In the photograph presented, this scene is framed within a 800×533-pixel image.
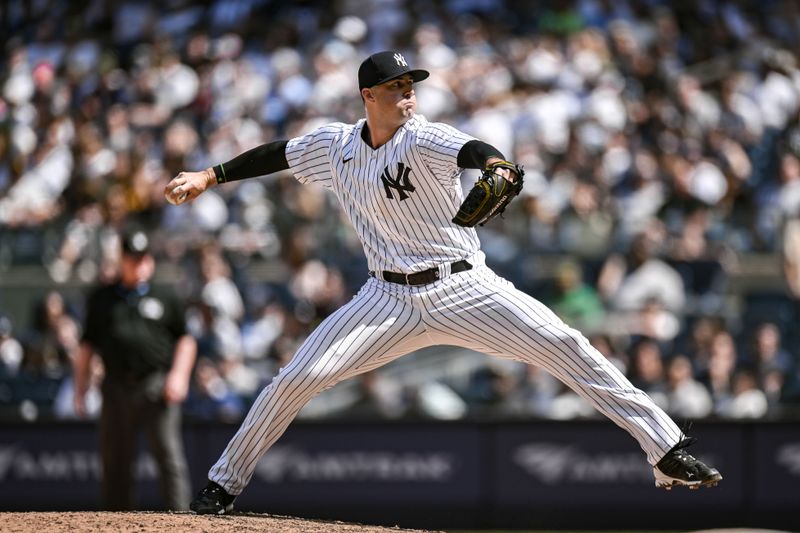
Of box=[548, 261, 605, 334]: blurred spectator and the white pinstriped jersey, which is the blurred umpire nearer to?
the white pinstriped jersey

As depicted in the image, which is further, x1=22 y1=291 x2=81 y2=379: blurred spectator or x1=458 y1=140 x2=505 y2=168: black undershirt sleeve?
x1=22 y1=291 x2=81 y2=379: blurred spectator

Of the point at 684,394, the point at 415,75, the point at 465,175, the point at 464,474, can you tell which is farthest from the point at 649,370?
the point at 415,75

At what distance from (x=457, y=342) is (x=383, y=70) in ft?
3.84

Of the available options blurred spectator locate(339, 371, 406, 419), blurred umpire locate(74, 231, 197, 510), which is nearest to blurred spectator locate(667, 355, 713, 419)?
blurred spectator locate(339, 371, 406, 419)

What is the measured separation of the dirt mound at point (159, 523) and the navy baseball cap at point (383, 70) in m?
1.87

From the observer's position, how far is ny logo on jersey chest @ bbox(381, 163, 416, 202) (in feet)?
17.6

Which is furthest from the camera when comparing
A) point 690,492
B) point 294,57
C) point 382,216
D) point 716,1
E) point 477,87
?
point 716,1

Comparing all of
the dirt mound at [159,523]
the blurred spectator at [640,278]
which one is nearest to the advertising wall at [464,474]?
the blurred spectator at [640,278]

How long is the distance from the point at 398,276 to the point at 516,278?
15.9 feet

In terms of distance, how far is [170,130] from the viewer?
1309 centimetres

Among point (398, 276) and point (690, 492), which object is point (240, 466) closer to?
point (398, 276)

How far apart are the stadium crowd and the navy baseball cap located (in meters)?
4.76

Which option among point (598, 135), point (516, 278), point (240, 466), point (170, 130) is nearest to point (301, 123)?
point (170, 130)

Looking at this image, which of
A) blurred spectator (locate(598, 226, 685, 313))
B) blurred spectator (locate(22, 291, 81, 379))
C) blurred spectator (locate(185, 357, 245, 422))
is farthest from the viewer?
blurred spectator (locate(598, 226, 685, 313))
